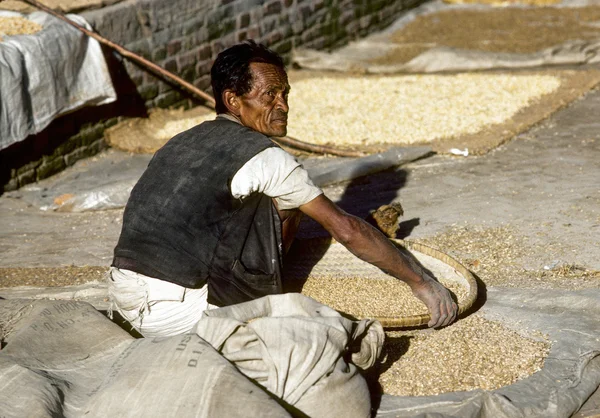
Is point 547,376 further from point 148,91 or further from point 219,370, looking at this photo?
point 148,91

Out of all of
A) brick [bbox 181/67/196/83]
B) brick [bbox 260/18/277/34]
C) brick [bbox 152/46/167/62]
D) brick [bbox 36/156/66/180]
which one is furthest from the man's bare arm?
brick [bbox 260/18/277/34]

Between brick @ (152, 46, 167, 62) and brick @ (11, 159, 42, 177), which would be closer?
brick @ (11, 159, 42, 177)

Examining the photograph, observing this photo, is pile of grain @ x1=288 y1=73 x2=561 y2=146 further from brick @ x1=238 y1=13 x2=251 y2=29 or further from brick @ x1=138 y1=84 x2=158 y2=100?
brick @ x1=138 y1=84 x2=158 y2=100

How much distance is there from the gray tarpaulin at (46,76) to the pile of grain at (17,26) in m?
0.05

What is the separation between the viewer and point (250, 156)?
2.77 m

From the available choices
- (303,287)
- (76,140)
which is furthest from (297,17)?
(303,287)

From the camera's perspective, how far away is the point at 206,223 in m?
2.84

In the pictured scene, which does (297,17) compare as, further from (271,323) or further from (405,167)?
(271,323)

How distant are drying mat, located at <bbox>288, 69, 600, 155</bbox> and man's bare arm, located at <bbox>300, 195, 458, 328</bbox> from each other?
2477mm

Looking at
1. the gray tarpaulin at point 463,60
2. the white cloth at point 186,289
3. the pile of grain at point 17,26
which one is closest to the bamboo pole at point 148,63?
the pile of grain at point 17,26

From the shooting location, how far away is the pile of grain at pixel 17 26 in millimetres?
5427

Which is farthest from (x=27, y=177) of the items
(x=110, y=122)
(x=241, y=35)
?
(x=241, y=35)

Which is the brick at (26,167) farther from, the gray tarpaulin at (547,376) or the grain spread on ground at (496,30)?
the grain spread on ground at (496,30)

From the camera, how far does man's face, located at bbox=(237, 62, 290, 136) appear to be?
303 cm
